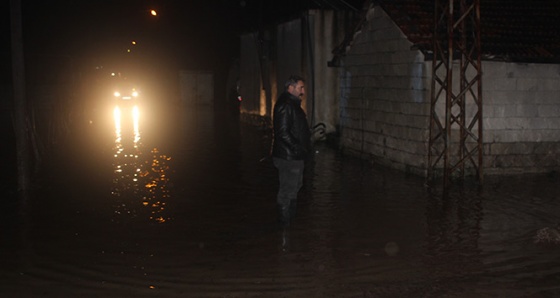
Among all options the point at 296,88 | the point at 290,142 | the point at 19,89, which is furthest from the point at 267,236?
the point at 19,89

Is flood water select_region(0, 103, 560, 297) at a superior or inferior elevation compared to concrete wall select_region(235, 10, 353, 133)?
inferior

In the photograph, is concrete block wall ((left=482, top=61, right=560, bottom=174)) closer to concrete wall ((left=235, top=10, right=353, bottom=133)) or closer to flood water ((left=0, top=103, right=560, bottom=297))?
flood water ((left=0, top=103, right=560, bottom=297))

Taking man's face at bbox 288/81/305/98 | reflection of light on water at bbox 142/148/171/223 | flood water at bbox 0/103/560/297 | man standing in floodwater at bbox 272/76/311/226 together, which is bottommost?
flood water at bbox 0/103/560/297

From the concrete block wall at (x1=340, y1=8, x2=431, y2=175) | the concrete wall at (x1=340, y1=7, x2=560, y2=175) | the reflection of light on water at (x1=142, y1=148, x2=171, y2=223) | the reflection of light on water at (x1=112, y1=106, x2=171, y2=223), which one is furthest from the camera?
the concrete block wall at (x1=340, y1=8, x2=431, y2=175)

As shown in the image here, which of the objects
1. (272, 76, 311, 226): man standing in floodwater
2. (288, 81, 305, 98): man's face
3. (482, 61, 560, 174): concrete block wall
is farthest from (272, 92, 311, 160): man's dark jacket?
(482, 61, 560, 174): concrete block wall

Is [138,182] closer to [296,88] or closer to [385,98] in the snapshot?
[296,88]

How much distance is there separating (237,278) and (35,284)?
6.46 feet

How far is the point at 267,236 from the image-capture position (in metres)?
9.13

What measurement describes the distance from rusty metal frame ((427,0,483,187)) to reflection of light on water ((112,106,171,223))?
5.42m

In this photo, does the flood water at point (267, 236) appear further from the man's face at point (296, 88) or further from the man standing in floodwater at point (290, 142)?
the man's face at point (296, 88)

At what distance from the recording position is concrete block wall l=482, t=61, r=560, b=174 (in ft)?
49.7

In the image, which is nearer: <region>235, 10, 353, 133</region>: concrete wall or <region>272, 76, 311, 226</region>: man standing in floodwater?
<region>272, 76, 311, 226</region>: man standing in floodwater

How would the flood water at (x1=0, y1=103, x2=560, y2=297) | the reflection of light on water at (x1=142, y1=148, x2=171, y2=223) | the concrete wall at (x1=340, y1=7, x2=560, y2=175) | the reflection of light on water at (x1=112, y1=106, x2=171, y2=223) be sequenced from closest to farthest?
the flood water at (x1=0, y1=103, x2=560, y2=297) → the reflection of light on water at (x1=142, y1=148, x2=171, y2=223) → the reflection of light on water at (x1=112, y1=106, x2=171, y2=223) → the concrete wall at (x1=340, y1=7, x2=560, y2=175)

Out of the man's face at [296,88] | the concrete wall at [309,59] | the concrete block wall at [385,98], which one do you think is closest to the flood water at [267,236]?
the concrete block wall at [385,98]
